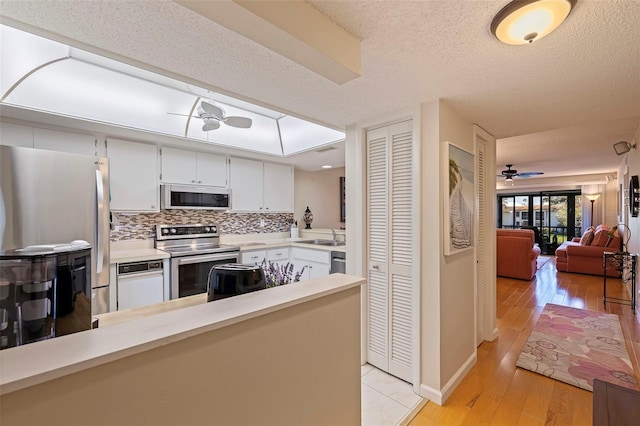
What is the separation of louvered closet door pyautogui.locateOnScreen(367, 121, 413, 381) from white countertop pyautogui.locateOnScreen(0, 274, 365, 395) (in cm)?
133

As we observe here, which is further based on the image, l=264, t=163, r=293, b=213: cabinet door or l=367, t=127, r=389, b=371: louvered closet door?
l=264, t=163, r=293, b=213: cabinet door

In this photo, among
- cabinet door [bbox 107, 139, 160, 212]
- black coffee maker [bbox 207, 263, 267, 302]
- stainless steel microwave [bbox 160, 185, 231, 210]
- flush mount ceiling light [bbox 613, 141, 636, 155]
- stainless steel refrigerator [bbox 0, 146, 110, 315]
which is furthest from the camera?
flush mount ceiling light [bbox 613, 141, 636, 155]

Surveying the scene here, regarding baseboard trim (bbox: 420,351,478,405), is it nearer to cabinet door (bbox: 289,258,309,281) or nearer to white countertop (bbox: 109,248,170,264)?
cabinet door (bbox: 289,258,309,281)

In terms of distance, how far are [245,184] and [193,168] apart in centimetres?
79

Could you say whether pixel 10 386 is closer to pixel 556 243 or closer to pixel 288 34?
pixel 288 34

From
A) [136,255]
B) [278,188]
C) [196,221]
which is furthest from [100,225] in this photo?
[278,188]

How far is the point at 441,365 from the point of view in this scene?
6.62 feet

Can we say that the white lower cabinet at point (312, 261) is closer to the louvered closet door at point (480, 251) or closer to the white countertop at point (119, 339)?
the louvered closet door at point (480, 251)

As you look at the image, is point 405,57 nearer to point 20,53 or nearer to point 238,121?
point 238,121

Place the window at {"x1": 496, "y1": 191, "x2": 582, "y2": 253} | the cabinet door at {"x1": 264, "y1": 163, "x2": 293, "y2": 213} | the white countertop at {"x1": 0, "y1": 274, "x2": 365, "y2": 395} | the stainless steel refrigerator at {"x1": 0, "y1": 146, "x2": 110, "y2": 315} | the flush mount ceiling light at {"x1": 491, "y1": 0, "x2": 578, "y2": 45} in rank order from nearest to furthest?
the white countertop at {"x1": 0, "y1": 274, "x2": 365, "y2": 395}
the flush mount ceiling light at {"x1": 491, "y1": 0, "x2": 578, "y2": 45}
the stainless steel refrigerator at {"x1": 0, "y1": 146, "x2": 110, "y2": 315}
the cabinet door at {"x1": 264, "y1": 163, "x2": 293, "y2": 213}
the window at {"x1": 496, "y1": 191, "x2": 582, "y2": 253}

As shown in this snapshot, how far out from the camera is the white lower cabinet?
12.3ft

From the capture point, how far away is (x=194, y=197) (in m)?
3.65

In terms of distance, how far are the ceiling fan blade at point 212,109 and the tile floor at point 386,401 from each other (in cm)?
260

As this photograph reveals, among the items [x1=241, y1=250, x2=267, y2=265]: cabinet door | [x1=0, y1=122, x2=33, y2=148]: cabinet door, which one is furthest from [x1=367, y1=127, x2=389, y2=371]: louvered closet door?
[x1=0, y1=122, x2=33, y2=148]: cabinet door
